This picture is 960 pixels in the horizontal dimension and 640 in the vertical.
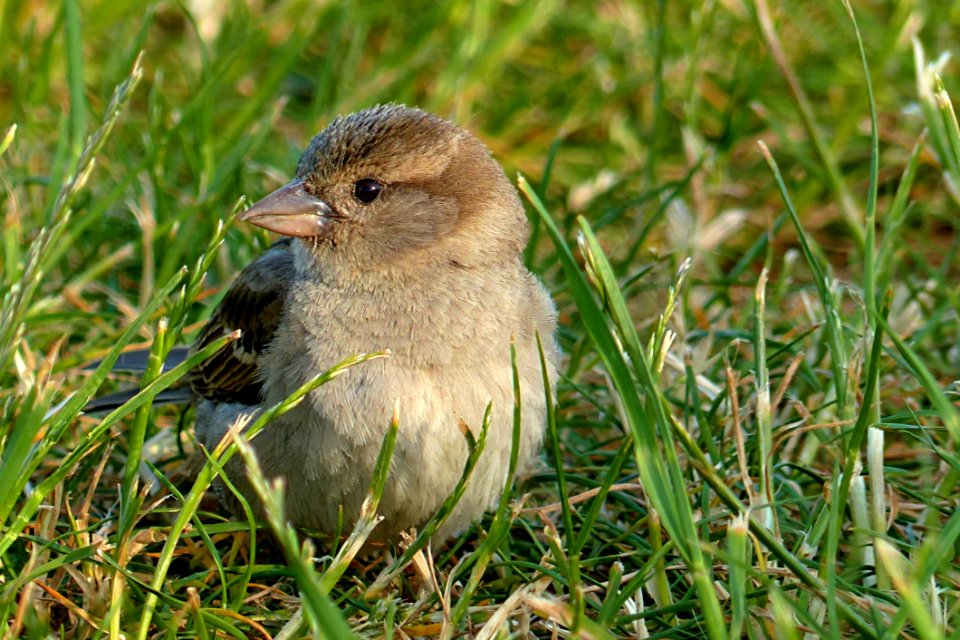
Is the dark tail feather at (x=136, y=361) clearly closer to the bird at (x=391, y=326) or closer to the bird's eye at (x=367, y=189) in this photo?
the bird at (x=391, y=326)

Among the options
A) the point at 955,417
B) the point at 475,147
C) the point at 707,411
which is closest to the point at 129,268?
the point at 475,147

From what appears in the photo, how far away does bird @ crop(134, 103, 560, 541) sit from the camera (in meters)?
3.23

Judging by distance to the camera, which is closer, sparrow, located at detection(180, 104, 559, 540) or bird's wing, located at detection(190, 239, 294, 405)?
sparrow, located at detection(180, 104, 559, 540)

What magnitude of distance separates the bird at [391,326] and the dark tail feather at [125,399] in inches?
13.0

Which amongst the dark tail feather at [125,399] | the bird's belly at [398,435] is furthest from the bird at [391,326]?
the dark tail feather at [125,399]

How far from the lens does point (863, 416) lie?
9.35 feet

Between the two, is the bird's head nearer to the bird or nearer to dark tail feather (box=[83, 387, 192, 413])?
the bird

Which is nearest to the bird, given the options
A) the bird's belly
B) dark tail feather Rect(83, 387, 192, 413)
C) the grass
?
the bird's belly

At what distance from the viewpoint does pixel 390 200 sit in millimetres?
3582

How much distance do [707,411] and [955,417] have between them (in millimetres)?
1324

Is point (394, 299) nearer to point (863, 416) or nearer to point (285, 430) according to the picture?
point (285, 430)

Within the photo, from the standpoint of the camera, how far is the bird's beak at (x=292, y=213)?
3471 mm

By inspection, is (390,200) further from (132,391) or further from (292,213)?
(132,391)

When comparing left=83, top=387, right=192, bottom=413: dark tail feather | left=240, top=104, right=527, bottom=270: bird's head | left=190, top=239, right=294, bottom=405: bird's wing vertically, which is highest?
left=240, top=104, right=527, bottom=270: bird's head
